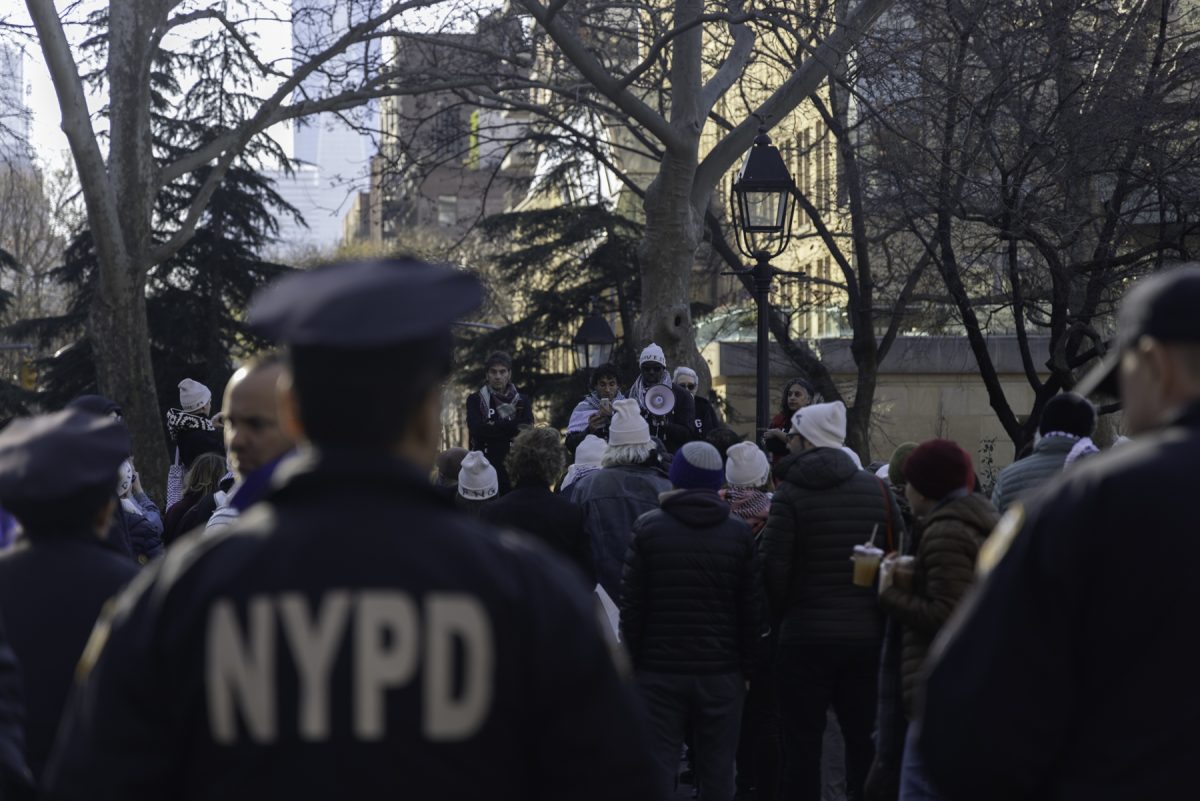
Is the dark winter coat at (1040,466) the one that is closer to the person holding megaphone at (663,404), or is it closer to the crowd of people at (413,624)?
the crowd of people at (413,624)

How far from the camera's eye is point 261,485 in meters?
4.55

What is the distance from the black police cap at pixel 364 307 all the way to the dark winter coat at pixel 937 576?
373 centimetres

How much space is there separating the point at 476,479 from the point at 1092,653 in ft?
21.7

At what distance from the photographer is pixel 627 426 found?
30.6ft

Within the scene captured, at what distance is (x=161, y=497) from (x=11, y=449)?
696 inches

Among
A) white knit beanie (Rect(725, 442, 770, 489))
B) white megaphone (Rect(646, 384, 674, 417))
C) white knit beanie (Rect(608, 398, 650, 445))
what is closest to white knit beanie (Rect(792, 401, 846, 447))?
white knit beanie (Rect(725, 442, 770, 489))

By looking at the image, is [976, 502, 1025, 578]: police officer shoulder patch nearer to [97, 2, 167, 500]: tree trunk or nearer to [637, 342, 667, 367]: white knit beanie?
[637, 342, 667, 367]: white knit beanie

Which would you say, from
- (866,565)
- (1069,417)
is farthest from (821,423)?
(866,565)

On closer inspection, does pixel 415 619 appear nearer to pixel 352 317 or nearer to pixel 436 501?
pixel 436 501

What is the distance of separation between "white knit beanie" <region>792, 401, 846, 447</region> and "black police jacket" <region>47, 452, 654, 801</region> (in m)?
5.44

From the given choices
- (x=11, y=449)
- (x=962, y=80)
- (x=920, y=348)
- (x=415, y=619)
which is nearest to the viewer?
(x=415, y=619)

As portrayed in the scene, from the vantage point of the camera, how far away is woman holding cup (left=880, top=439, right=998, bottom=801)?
5910mm

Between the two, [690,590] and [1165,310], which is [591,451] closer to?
[690,590]

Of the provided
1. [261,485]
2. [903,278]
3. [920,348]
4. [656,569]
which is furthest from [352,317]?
[920,348]
